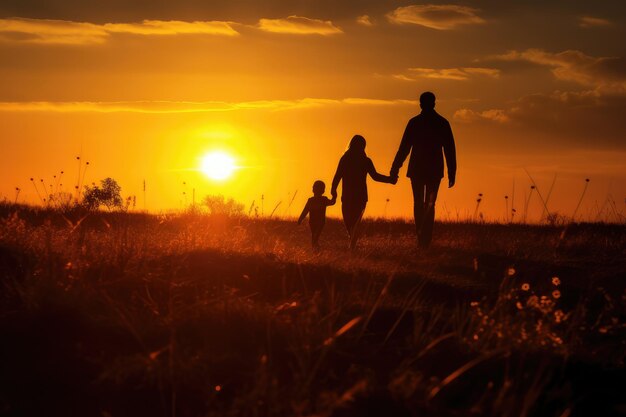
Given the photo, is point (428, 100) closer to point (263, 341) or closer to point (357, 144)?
point (357, 144)

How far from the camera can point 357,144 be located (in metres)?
15.2

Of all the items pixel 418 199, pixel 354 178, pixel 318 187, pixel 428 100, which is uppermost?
pixel 428 100

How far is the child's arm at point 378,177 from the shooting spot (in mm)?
15305

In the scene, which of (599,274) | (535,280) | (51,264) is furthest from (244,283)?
(599,274)

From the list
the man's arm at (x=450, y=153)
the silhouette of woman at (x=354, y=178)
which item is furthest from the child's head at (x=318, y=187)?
the man's arm at (x=450, y=153)

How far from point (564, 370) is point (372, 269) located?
4526 mm

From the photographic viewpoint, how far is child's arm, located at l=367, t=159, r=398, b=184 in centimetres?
1531

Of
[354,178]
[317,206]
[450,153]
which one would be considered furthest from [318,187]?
[450,153]

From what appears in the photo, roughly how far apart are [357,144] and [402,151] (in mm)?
837

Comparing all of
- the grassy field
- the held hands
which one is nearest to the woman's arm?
the held hands

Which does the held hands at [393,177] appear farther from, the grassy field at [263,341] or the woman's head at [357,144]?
the grassy field at [263,341]

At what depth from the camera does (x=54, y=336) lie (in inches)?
286

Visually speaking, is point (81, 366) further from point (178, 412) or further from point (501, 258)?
point (501, 258)

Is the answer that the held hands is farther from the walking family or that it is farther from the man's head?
the man's head
